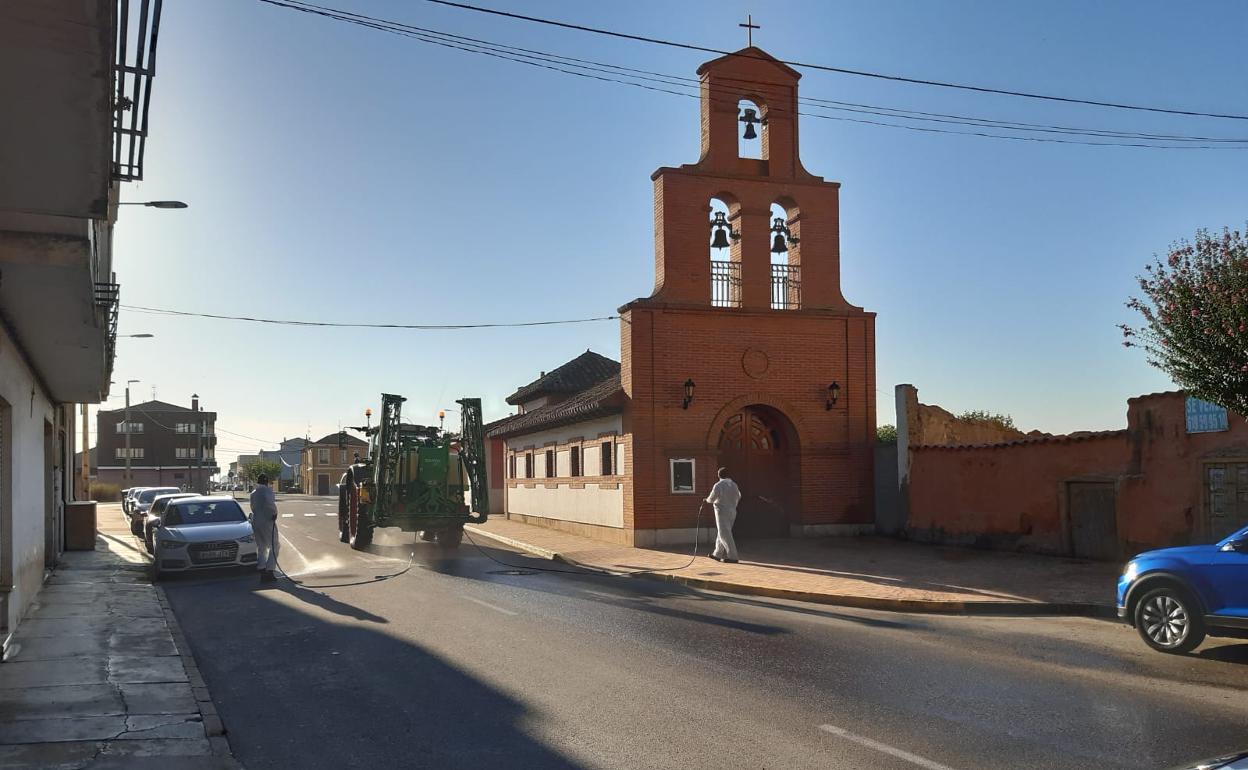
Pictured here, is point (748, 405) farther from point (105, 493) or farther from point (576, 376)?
point (105, 493)

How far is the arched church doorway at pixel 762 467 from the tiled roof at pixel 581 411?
8.68 ft

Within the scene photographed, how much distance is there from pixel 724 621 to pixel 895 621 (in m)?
2.09

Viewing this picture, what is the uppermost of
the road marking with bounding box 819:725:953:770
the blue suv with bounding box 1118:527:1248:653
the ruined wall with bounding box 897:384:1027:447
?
the ruined wall with bounding box 897:384:1027:447

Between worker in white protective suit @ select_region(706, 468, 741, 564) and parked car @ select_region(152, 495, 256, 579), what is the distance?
324 inches

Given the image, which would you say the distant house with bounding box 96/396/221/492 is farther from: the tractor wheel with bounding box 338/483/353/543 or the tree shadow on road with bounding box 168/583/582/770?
the tree shadow on road with bounding box 168/583/582/770

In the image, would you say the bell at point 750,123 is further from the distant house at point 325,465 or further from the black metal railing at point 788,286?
the distant house at point 325,465

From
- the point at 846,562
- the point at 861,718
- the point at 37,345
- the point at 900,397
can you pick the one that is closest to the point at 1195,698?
the point at 861,718

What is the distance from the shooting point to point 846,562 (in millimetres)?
16734

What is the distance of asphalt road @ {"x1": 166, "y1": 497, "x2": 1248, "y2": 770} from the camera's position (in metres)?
5.75

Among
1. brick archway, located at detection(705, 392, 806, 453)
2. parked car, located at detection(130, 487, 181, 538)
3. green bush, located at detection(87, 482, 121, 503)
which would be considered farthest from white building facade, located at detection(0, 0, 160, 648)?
green bush, located at detection(87, 482, 121, 503)

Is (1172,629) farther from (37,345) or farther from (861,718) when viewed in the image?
(37,345)

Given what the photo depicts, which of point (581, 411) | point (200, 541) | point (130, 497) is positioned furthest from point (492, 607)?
point (130, 497)

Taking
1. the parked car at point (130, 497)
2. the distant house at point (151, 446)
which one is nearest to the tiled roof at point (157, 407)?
the distant house at point (151, 446)

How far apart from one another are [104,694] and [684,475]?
1434 centimetres
